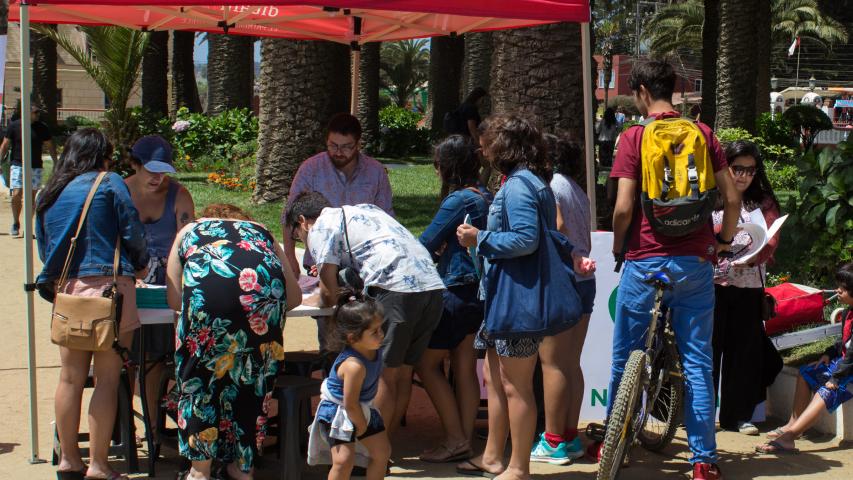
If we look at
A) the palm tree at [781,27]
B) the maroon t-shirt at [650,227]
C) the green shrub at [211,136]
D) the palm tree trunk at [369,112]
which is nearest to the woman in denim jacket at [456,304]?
the maroon t-shirt at [650,227]

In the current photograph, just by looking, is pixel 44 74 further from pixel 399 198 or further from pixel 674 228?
pixel 674 228

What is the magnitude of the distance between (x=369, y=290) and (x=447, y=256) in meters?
0.67

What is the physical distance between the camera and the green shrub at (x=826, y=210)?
7590 millimetres

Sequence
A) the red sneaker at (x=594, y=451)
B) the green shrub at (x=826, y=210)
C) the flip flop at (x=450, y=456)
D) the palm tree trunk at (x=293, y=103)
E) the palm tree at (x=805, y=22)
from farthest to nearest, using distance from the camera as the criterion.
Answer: the palm tree at (x=805, y=22) → the palm tree trunk at (x=293, y=103) → the green shrub at (x=826, y=210) → the red sneaker at (x=594, y=451) → the flip flop at (x=450, y=456)

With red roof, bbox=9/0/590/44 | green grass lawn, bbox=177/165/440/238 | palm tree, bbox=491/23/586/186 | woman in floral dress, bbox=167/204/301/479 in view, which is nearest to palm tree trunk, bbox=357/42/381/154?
green grass lawn, bbox=177/165/440/238

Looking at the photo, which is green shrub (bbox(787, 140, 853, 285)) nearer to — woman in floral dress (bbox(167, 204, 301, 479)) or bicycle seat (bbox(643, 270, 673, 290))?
bicycle seat (bbox(643, 270, 673, 290))

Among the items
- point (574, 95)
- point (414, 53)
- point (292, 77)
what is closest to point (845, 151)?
point (574, 95)

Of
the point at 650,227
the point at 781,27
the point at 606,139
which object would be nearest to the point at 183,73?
the point at 606,139

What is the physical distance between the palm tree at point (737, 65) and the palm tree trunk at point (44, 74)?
18603 mm

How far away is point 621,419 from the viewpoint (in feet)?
16.4

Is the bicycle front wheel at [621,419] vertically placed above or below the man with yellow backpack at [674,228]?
below

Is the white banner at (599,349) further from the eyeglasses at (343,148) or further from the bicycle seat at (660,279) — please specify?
the eyeglasses at (343,148)

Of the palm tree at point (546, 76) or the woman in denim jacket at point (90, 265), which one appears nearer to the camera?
the woman in denim jacket at point (90, 265)

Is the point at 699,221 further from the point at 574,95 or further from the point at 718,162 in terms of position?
the point at 574,95
